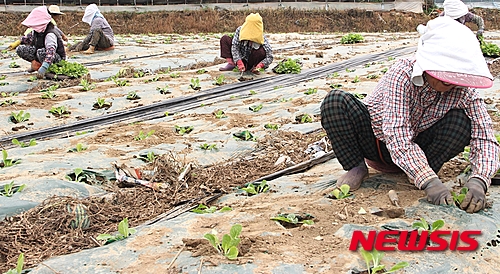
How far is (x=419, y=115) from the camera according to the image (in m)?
2.95

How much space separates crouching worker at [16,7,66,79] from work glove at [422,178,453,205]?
Answer: 714cm

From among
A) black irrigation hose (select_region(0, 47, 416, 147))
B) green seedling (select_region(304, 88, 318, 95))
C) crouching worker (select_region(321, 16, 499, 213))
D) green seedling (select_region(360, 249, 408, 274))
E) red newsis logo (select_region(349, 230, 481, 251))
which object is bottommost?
black irrigation hose (select_region(0, 47, 416, 147))

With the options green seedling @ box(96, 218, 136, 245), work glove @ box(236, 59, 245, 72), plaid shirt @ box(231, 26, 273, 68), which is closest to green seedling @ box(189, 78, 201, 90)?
work glove @ box(236, 59, 245, 72)

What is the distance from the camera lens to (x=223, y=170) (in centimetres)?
404

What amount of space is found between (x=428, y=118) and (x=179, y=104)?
4.53m

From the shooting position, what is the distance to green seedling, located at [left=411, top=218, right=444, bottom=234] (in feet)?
8.13

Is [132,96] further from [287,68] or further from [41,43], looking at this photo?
[287,68]

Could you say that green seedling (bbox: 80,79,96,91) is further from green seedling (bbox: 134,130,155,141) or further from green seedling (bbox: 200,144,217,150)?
green seedling (bbox: 200,144,217,150)

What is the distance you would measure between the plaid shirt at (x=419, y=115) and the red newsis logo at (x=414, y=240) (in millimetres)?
351

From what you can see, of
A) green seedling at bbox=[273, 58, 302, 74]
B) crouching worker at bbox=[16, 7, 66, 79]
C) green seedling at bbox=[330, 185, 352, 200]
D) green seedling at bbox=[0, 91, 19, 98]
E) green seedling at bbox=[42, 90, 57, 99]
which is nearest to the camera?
green seedling at bbox=[330, 185, 352, 200]

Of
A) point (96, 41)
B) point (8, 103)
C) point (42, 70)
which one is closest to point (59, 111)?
point (8, 103)

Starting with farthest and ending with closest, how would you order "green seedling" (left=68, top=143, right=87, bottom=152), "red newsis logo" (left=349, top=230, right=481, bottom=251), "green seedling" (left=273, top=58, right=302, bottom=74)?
"green seedling" (left=273, top=58, right=302, bottom=74) < "green seedling" (left=68, top=143, right=87, bottom=152) < "red newsis logo" (left=349, top=230, right=481, bottom=251)

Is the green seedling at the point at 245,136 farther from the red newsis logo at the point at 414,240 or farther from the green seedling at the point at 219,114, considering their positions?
the red newsis logo at the point at 414,240

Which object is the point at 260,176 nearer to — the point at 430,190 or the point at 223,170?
the point at 223,170
